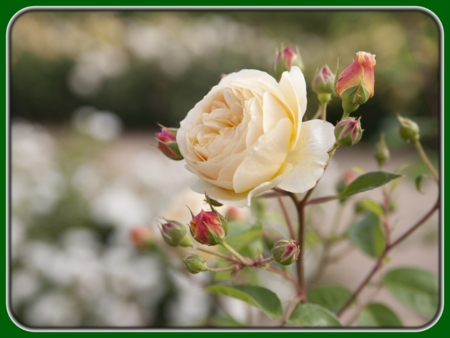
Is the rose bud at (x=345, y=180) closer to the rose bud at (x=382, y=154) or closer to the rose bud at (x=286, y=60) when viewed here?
the rose bud at (x=382, y=154)

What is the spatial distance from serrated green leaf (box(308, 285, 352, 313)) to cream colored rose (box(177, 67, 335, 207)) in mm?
270

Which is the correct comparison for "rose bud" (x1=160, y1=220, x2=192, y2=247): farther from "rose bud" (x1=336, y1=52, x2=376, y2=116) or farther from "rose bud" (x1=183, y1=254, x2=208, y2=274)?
"rose bud" (x1=336, y1=52, x2=376, y2=116)

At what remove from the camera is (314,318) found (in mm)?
508

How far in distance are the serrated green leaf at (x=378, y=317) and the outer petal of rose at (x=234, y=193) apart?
12.0 inches

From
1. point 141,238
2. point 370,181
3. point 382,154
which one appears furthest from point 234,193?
point 141,238

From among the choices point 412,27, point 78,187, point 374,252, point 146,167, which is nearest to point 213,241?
point 374,252

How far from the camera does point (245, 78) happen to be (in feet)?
1.54

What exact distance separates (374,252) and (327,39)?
4.21 metres

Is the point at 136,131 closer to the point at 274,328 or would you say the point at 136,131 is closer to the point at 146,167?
the point at 146,167

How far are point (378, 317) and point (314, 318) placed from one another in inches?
7.5

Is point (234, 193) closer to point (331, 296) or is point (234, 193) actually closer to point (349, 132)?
point (349, 132)

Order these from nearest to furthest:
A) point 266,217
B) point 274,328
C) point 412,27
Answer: point 274,328
point 266,217
point 412,27

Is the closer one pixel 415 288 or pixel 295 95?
pixel 295 95

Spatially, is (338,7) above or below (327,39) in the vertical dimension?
above
